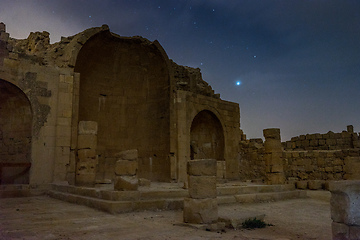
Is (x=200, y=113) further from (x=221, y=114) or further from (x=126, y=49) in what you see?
(x=126, y=49)

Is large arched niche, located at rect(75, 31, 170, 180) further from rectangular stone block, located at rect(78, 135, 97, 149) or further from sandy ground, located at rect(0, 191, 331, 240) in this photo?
sandy ground, located at rect(0, 191, 331, 240)

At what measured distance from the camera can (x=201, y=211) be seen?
540 centimetres

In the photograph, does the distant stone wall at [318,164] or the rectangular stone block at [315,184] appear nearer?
the rectangular stone block at [315,184]

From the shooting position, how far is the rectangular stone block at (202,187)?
552 cm

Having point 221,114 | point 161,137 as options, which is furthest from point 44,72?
point 221,114

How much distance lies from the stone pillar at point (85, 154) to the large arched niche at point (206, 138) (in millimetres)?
7513

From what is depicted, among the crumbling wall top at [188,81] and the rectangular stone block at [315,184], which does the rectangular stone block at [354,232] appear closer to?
the rectangular stone block at [315,184]

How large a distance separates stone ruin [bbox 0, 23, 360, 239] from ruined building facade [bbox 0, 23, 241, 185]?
38 mm

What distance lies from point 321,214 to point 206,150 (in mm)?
9542


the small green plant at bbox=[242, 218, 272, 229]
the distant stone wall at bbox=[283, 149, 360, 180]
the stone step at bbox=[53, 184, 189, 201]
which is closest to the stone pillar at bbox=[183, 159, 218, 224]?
the small green plant at bbox=[242, 218, 272, 229]

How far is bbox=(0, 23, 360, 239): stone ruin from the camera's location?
33.9ft

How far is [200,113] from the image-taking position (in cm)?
1582

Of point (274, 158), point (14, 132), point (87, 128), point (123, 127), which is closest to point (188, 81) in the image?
point (123, 127)

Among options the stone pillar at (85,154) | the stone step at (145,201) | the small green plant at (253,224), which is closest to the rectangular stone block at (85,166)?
the stone pillar at (85,154)
